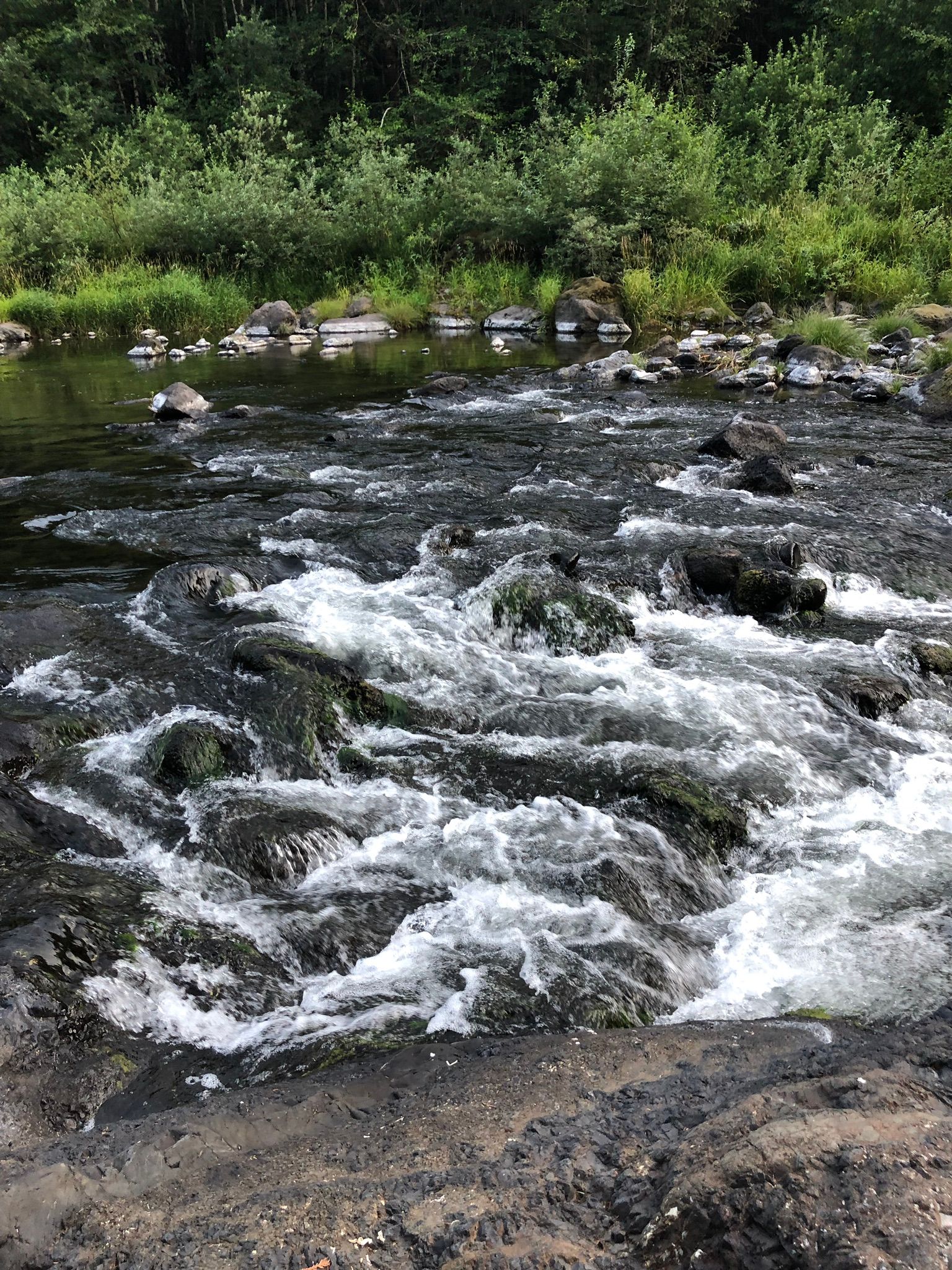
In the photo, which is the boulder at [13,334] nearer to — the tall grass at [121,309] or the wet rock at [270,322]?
the tall grass at [121,309]

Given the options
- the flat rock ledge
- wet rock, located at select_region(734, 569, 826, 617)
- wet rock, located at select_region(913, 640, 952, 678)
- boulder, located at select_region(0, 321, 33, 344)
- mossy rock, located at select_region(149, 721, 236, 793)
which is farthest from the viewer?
boulder, located at select_region(0, 321, 33, 344)

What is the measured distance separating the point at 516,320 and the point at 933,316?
347 inches

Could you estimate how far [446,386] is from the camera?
13.1 meters

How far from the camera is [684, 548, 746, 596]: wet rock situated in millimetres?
6285

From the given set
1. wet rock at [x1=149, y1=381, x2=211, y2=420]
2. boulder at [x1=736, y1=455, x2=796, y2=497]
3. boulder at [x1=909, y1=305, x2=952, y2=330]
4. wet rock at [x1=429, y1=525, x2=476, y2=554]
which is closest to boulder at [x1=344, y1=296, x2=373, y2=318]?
wet rock at [x1=149, y1=381, x2=211, y2=420]

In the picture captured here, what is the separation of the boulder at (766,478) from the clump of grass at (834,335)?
636 cm

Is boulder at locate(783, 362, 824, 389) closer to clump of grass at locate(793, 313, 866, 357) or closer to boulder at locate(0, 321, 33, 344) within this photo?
clump of grass at locate(793, 313, 866, 357)

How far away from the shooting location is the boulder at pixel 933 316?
1412cm

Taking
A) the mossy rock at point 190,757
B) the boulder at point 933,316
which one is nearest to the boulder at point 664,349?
the boulder at point 933,316

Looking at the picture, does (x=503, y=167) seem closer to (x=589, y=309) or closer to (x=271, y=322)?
(x=589, y=309)

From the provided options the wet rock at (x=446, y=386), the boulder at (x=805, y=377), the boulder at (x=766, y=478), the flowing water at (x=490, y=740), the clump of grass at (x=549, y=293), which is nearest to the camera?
the flowing water at (x=490, y=740)

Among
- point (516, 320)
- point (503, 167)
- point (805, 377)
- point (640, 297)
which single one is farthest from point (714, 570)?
point (503, 167)

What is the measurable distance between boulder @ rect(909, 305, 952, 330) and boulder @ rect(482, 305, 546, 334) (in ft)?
25.2

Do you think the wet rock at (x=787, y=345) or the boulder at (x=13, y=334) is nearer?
the wet rock at (x=787, y=345)
